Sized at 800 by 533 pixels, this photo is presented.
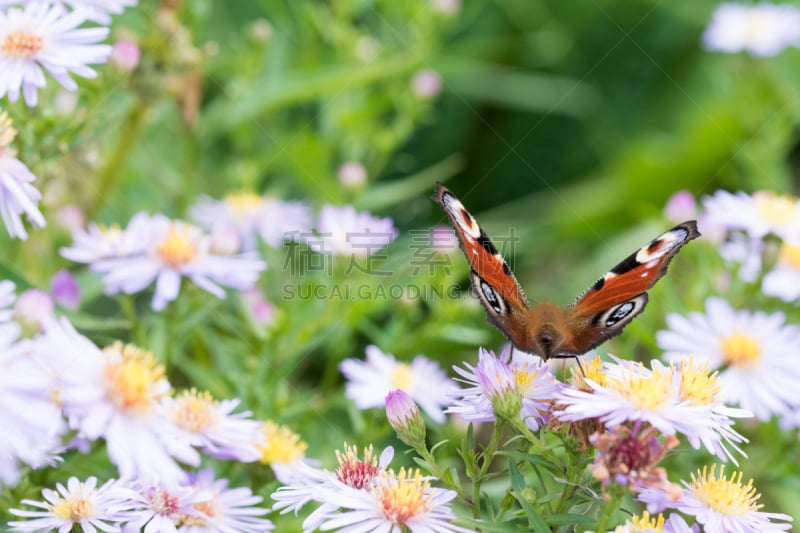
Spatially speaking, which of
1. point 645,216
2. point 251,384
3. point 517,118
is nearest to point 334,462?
point 251,384

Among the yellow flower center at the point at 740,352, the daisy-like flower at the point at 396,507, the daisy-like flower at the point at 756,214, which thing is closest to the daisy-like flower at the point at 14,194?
the daisy-like flower at the point at 396,507

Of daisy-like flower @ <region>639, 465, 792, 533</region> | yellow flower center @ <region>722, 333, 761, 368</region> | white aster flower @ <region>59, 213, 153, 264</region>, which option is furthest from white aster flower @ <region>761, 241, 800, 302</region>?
white aster flower @ <region>59, 213, 153, 264</region>

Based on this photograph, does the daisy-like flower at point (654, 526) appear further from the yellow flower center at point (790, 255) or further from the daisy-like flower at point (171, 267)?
the yellow flower center at point (790, 255)

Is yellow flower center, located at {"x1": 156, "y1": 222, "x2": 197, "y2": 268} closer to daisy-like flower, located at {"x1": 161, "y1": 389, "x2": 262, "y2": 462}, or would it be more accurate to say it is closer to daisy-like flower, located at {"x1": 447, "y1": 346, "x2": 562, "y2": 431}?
daisy-like flower, located at {"x1": 161, "y1": 389, "x2": 262, "y2": 462}

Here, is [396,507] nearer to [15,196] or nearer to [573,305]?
[573,305]

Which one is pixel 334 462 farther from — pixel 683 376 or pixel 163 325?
pixel 683 376

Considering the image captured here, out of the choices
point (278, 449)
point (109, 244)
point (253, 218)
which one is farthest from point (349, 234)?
point (278, 449)
